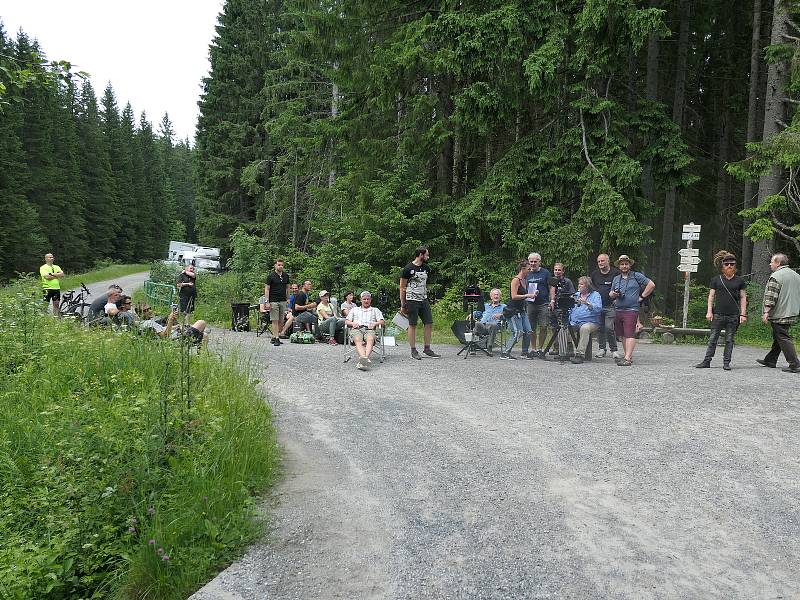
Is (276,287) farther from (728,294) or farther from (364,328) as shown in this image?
(728,294)

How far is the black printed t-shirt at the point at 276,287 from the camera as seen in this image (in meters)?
14.5

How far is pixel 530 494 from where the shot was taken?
4742mm

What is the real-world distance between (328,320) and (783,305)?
928cm

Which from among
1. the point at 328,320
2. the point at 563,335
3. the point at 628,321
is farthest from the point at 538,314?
the point at 328,320

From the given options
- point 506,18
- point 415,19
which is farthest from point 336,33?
point 506,18

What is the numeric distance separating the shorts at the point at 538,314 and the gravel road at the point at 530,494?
3.09m

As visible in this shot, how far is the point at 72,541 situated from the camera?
13.7 feet

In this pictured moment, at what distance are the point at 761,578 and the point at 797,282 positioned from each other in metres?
7.77

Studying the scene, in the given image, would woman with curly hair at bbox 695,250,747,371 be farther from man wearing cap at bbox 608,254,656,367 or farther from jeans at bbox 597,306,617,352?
jeans at bbox 597,306,617,352

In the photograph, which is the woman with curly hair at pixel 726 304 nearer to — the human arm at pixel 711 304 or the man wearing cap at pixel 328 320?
the human arm at pixel 711 304

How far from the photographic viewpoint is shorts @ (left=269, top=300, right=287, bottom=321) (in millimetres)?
14209

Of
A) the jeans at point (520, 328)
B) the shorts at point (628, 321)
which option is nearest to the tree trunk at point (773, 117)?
the shorts at point (628, 321)

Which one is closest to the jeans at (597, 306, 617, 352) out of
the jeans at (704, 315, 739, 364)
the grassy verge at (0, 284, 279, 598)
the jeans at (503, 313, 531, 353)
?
the jeans at (503, 313, 531, 353)

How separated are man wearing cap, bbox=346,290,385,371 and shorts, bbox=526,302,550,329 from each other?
9.57 ft
